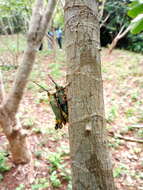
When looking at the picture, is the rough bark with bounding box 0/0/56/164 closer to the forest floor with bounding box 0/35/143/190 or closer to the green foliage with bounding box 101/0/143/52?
the forest floor with bounding box 0/35/143/190

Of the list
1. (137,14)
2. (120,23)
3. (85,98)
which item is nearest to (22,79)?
(85,98)

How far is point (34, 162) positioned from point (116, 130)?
124 centimetres

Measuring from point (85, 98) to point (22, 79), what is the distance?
1.06 meters

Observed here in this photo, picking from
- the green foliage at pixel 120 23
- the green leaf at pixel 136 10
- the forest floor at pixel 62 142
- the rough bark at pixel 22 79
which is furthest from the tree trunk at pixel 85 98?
the green foliage at pixel 120 23

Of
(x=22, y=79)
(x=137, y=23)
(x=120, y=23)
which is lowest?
(x=22, y=79)

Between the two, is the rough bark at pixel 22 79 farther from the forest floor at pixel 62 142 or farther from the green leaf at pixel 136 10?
the green leaf at pixel 136 10

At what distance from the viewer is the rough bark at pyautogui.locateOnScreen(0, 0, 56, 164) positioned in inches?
59.3

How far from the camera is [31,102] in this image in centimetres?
342

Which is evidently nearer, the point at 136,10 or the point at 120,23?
the point at 136,10

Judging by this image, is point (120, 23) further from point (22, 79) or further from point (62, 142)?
point (22, 79)

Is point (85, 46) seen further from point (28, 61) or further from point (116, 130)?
point (116, 130)

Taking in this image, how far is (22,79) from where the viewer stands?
1568 mm

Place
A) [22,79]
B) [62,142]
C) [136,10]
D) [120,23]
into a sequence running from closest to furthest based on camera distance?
[136,10], [22,79], [62,142], [120,23]

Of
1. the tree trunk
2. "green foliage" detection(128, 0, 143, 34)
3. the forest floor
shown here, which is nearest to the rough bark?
the forest floor
